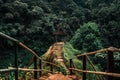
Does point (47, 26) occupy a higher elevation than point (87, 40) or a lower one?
higher

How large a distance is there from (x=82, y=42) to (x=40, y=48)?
5696mm

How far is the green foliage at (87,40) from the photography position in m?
18.8

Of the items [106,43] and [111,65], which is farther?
[106,43]

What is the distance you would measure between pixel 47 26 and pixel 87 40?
654 centimetres

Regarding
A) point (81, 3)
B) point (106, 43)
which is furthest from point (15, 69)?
point (81, 3)

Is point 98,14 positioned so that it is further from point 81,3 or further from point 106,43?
point 81,3

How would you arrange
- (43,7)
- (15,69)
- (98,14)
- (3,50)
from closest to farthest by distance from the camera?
(15,69), (3,50), (98,14), (43,7)

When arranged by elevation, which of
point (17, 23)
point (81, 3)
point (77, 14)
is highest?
point (81, 3)

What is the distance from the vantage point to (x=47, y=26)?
964 inches

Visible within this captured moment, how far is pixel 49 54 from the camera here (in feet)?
42.5

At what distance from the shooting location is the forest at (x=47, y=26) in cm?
1997

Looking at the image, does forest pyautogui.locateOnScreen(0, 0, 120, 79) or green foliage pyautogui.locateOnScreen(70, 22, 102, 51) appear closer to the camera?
green foliage pyautogui.locateOnScreen(70, 22, 102, 51)

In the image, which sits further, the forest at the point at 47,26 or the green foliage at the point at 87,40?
the forest at the point at 47,26

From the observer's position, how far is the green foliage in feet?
61.7
